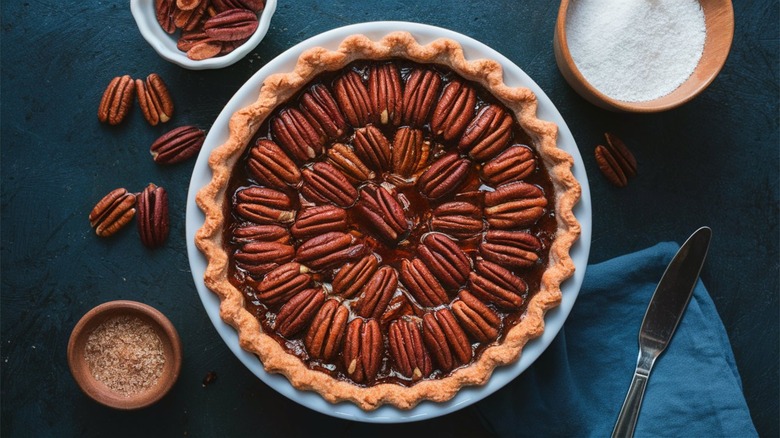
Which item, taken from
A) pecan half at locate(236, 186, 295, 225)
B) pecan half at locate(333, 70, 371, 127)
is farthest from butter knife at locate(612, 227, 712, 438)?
pecan half at locate(236, 186, 295, 225)

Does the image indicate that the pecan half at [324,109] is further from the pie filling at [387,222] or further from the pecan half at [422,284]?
the pecan half at [422,284]

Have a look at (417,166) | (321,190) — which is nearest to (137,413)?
(321,190)

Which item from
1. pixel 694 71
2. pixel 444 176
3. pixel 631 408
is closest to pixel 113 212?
pixel 444 176

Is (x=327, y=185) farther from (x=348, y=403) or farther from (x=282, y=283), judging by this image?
(x=348, y=403)

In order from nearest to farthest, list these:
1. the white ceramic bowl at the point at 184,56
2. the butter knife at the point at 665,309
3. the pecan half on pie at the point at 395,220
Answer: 1. the pecan half on pie at the point at 395,220
2. the white ceramic bowl at the point at 184,56
3. the butter knife at the point at 665,309

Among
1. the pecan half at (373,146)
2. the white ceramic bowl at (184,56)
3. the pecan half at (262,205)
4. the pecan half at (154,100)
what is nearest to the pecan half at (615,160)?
the pecan half at (373,146)

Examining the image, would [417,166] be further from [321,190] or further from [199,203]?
[199,203]
